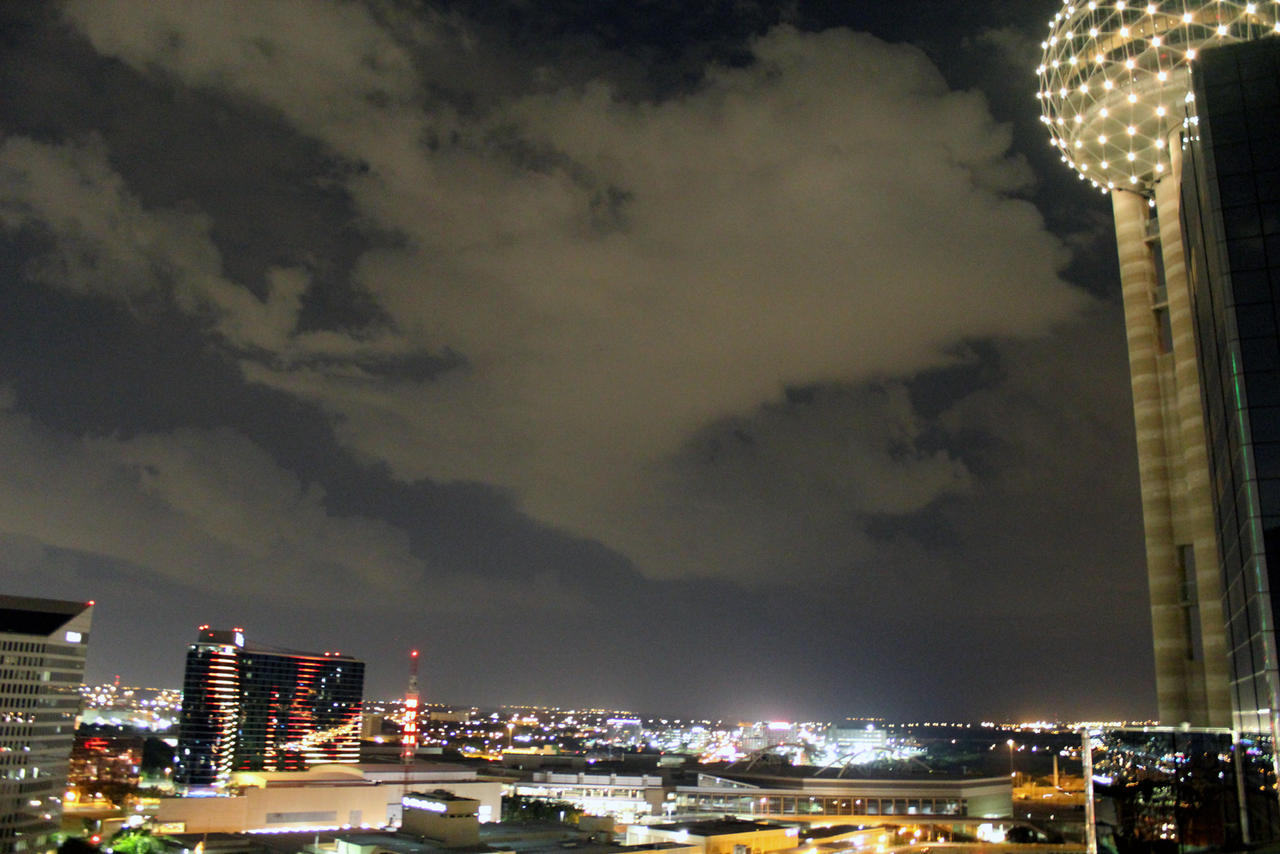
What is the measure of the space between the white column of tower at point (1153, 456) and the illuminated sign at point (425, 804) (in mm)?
50796

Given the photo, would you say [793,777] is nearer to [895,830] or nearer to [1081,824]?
[895,830]

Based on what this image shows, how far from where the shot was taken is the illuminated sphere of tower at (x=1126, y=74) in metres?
44.8

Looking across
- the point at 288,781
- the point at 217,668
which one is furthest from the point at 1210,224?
the point at 217,668

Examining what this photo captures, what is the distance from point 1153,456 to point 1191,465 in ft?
13.8

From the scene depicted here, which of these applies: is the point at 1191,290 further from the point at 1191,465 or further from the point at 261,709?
the point at 261,709

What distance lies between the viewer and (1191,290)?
4619cm

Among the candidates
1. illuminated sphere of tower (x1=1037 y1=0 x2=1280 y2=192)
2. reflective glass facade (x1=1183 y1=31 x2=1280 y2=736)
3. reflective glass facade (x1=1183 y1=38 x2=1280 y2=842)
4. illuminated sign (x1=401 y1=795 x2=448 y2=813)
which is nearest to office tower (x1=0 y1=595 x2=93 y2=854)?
illuminated sign (x1=401 y1=795 x2=448 y2=813)

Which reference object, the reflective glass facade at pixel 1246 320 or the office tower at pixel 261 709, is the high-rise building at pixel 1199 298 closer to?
the reflective glass facade at pixel 1246 320

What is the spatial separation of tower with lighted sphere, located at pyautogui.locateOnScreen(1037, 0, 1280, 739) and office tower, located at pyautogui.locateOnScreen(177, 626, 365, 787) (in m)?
141

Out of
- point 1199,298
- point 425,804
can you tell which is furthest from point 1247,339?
point 425,804

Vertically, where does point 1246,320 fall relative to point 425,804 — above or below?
above

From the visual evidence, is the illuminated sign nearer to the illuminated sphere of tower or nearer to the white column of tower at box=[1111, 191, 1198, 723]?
the white column of tower at box=[1111, 191, 1198, 723]

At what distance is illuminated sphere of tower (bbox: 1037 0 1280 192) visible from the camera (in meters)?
44.8

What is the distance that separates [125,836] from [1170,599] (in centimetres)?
7521
